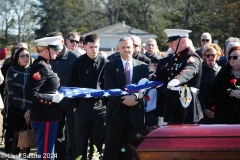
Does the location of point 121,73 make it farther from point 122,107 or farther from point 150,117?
point 150,117

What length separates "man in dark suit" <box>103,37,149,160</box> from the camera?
607 centimetres

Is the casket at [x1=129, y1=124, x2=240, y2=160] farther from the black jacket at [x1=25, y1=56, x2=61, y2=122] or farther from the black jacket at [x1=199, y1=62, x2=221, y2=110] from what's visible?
the black jacket at [x1=199, y1=62, x2=221, y2=110]

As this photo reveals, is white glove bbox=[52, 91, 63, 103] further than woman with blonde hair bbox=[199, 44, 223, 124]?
No

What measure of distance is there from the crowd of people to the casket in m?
1.01

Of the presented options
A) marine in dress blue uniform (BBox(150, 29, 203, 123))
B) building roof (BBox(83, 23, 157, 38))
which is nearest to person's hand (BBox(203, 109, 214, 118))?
marine in dress blue uniform (BBox(150, 29, 203, 123))

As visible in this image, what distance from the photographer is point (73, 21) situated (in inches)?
2034

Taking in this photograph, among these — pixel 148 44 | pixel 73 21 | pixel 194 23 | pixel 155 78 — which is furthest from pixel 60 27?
pixel 155 78

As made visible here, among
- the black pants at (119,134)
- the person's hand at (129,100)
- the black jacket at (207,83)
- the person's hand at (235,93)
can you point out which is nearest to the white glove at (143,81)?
the person's hand at (129,100)

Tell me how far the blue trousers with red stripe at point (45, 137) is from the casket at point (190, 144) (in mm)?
1732

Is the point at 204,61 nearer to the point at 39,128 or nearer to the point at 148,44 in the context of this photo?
the point at 148,44

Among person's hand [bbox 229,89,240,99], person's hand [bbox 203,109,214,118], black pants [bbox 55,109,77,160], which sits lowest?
black pants [bbox 55,109,77,160]

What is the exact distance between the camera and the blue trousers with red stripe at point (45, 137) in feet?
17.4

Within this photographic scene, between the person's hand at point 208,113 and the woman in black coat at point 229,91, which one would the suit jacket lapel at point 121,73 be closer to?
the woman in black coat at point 229,91

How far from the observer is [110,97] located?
6.04m
